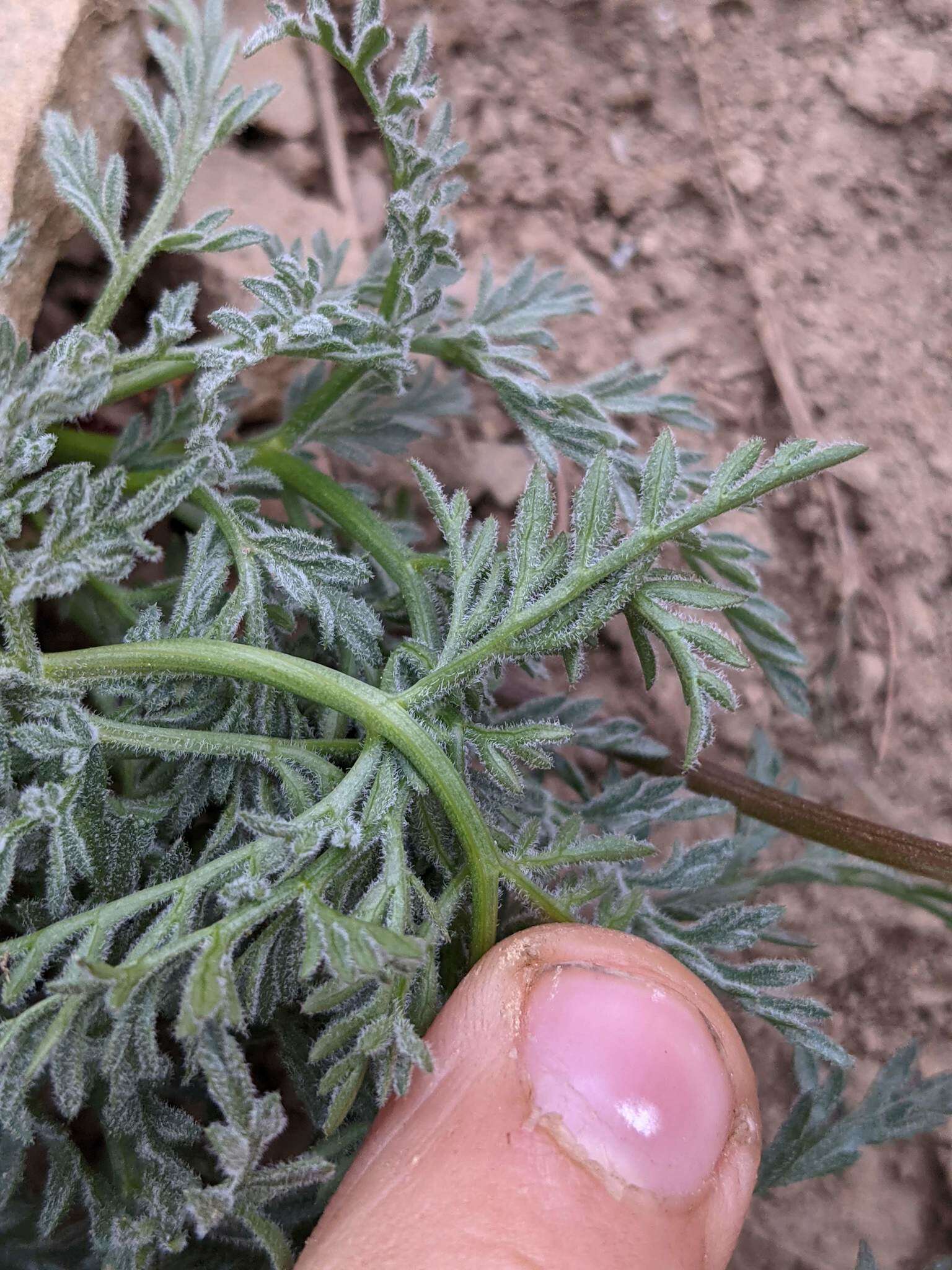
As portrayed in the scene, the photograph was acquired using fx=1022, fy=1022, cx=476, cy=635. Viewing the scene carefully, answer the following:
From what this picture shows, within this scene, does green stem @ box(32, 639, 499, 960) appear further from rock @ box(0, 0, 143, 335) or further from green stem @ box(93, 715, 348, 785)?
rock @ box(0, 0, 143, 335)

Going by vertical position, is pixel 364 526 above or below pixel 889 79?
below

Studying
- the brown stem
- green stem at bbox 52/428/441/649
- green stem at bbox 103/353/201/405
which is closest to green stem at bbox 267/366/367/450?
green stem at bbox 52/428/441/649

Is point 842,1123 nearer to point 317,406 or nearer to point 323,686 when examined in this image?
point 323,686

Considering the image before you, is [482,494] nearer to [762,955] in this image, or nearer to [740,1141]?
[762,955]

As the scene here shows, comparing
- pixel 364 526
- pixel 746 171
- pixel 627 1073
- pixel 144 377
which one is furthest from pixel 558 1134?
pixel 746 171

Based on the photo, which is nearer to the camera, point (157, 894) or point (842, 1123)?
point (157, 894)

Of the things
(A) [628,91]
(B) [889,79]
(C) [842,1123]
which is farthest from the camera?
(A) [628,91]

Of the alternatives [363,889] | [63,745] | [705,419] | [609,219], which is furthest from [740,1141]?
[609,219]
